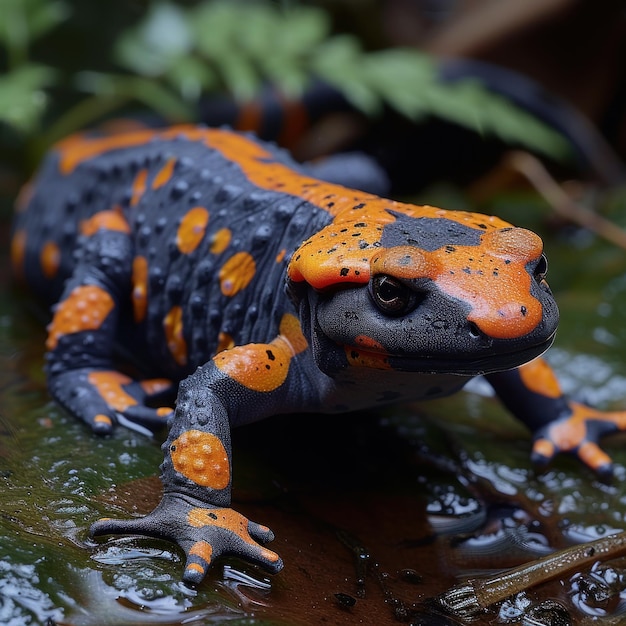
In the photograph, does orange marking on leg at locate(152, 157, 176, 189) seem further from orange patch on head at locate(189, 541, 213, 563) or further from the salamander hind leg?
orange patch on head at locate(189, 541, 213, 563)

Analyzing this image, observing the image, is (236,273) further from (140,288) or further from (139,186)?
(139,186)

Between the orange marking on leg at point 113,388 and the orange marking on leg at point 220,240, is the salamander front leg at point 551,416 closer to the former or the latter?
the orange marking on leg at point 220,240

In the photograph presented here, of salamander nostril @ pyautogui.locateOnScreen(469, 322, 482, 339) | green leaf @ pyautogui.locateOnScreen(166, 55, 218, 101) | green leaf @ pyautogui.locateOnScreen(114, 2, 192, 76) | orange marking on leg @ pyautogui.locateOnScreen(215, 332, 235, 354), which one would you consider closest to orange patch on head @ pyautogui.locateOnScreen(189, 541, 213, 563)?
salamander nostril @ pyautogui.locateOnScreen(469, 322, 482, 339)

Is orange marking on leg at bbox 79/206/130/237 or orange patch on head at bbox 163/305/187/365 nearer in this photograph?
orange patch on head at bbox 163/305/187/365

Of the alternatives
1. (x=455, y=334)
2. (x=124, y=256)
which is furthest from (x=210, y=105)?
(x=455, y=334)

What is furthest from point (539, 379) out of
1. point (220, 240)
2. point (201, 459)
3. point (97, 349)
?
point (97, 349)

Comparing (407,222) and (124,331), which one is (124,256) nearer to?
(124,331)

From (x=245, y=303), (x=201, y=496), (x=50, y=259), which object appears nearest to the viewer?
(x=201, y=496)

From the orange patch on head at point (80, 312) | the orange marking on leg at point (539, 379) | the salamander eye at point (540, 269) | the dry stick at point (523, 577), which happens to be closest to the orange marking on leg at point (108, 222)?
the orange patch on head at point (80, 312)
